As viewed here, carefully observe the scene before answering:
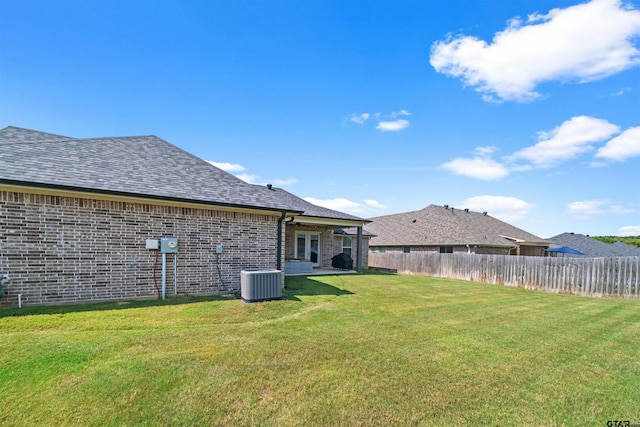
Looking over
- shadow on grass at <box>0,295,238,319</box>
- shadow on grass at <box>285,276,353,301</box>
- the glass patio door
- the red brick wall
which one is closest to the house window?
the glass patio door

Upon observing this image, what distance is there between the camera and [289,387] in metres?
3.53

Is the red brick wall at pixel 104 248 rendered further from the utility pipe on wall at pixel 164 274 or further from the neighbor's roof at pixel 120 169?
the neighbor's roof at pixel 120 169

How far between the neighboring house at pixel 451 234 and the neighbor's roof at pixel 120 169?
55.1 feet

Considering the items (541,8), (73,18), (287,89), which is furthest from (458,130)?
(73,18)

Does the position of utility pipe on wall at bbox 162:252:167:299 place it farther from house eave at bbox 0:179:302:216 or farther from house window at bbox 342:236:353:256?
house window at bbox 342:236:353:256

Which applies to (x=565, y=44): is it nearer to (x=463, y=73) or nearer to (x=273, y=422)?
(x=463, y=73)

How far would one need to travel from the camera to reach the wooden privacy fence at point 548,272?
37.5 ft

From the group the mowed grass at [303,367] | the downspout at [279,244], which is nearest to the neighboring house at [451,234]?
the mowed grass at [303,367]

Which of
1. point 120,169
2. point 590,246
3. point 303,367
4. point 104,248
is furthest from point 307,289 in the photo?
point 590,246

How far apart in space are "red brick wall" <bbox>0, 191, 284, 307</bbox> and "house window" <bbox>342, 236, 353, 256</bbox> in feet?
35.9

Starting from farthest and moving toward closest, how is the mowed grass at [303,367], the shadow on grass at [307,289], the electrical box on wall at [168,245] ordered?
the shadow on grass at [307,289]
the electrical box on wall at [168,245]
the mowed grass at [303,367]

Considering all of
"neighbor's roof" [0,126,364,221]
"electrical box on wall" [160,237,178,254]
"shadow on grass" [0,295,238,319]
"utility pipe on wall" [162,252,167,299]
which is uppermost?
"neighbor's roof" [0,126,364,221]

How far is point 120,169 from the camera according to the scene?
8.70 metres

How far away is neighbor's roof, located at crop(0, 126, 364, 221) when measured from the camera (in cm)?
716
